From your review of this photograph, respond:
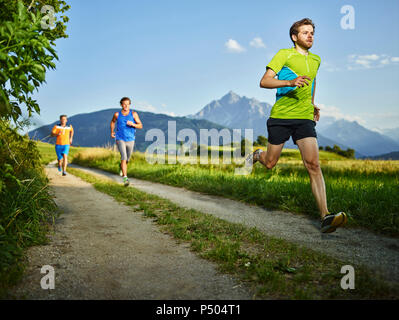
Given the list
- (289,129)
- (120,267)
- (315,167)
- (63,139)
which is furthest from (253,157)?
(63,139)

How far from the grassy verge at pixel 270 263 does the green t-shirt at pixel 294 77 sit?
75.3 inches

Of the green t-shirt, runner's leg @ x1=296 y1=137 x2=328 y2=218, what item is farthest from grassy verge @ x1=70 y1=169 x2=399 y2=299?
the green t-shirt

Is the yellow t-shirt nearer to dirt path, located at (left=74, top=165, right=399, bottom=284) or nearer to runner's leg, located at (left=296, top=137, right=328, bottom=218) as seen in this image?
dirt path, located at (left=74, top=165, right=399, bottom=284)

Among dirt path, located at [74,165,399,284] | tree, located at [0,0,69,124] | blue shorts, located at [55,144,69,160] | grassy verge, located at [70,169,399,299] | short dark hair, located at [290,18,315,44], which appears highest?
short dark hair, located at [290,18,315,44]

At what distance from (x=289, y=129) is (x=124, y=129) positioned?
6.58 meters

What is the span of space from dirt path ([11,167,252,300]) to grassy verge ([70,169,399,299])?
17 centimetres

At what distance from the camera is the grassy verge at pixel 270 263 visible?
8.23 feet

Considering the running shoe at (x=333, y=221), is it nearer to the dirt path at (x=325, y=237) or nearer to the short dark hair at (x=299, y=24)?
the dirt path at (x=325, y=237)

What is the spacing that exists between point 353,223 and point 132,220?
362 cm

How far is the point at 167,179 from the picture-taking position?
1159 cm

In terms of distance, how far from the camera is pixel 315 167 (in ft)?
15.3

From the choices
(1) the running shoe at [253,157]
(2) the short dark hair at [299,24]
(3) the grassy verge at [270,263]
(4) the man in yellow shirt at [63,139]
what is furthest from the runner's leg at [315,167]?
(4) the man in yellow shirt at [63,139]

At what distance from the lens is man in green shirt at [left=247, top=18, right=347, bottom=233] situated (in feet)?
15.1
